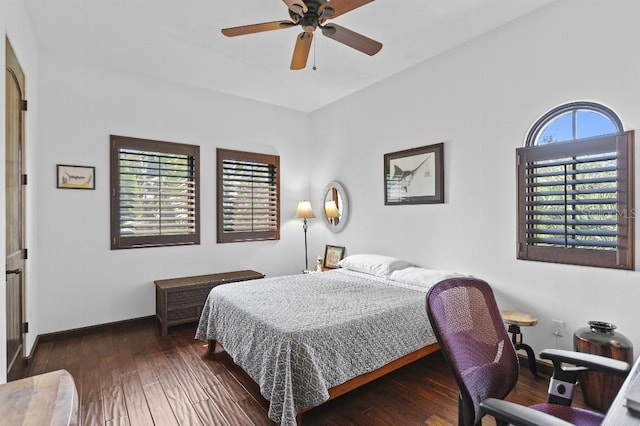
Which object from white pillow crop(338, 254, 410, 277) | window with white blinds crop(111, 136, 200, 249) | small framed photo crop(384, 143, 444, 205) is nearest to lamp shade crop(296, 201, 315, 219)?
white pillow crop(338, 254, 410, 277)

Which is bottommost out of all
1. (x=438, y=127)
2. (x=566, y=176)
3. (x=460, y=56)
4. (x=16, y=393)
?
(x=16, y=393)

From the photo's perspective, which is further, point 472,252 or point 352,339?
point 472,252

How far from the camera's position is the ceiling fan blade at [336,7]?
2049 mm

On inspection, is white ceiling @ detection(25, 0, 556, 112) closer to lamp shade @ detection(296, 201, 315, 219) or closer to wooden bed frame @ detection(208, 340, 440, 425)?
lamp shade @ detection(296, 201, 315, 219)

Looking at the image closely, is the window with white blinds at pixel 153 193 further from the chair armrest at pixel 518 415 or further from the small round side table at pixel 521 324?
the chair armrest at pixel 518 415

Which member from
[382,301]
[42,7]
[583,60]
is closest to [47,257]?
[42,7]

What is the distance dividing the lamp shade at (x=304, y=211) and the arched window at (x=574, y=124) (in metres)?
Result: 2.96

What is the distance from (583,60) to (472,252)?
1754 mm

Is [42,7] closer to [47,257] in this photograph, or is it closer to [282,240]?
[47,257]

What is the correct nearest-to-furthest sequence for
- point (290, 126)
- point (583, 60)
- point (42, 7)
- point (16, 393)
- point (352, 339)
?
point (16, 393), point (352, 339), point (583, 60), point (42, 7), point (290, 126)

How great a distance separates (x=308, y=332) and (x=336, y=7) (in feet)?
6.75

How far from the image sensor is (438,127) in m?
3.50

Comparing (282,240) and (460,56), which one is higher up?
(460,56)

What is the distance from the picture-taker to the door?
2203 millimetres
